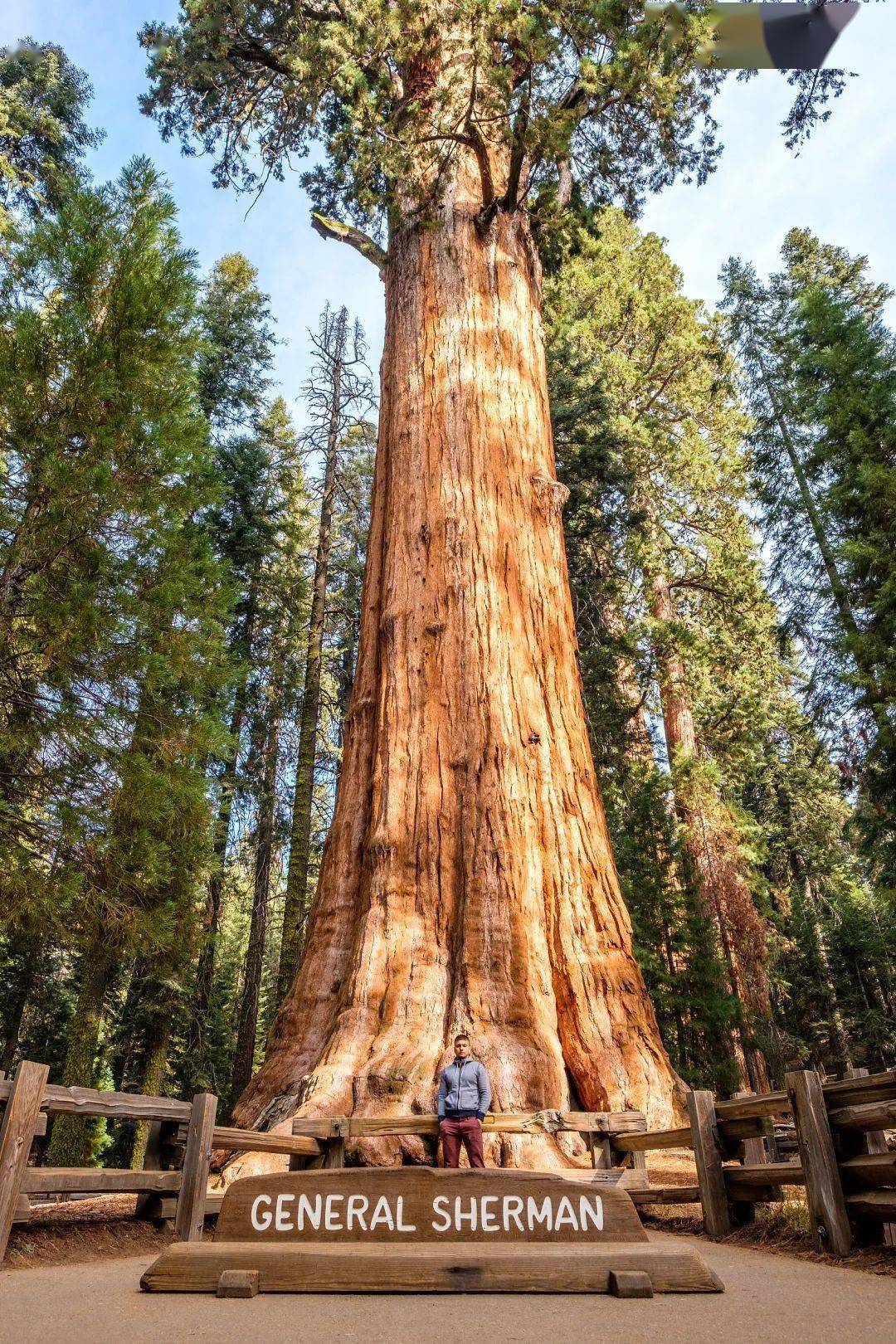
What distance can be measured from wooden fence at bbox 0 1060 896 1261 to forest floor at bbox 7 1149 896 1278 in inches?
5.2

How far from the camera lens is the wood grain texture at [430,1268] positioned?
125 inches

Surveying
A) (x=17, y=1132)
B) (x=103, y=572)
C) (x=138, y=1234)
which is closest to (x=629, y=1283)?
(x=17, y=1132)

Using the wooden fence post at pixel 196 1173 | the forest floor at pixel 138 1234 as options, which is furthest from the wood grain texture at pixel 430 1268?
the wooden fence post at pixel 196 1173

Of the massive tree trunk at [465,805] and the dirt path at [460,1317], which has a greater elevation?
the massive tree trunk at [465,805]

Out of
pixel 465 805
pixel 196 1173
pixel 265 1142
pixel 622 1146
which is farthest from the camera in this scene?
pixel 465 805

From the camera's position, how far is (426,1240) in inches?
136

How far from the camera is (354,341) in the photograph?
58.7 feet

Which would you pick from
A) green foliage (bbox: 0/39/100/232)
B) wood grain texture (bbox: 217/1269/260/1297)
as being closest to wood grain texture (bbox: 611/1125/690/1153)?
wood grain texture (bbox: 217/1269/260/1297)

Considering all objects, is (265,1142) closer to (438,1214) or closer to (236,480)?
(438,1214)

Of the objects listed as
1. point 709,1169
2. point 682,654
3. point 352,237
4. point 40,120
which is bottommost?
point 709,1169

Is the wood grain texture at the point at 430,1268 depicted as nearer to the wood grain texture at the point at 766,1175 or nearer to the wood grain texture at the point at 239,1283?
the wood grain texture at the point at 239,1283

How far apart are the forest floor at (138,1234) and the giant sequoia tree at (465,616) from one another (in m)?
0.90

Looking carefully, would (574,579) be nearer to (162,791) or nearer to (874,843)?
(874,843)

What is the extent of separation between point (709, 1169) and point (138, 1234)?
375 centimetres
